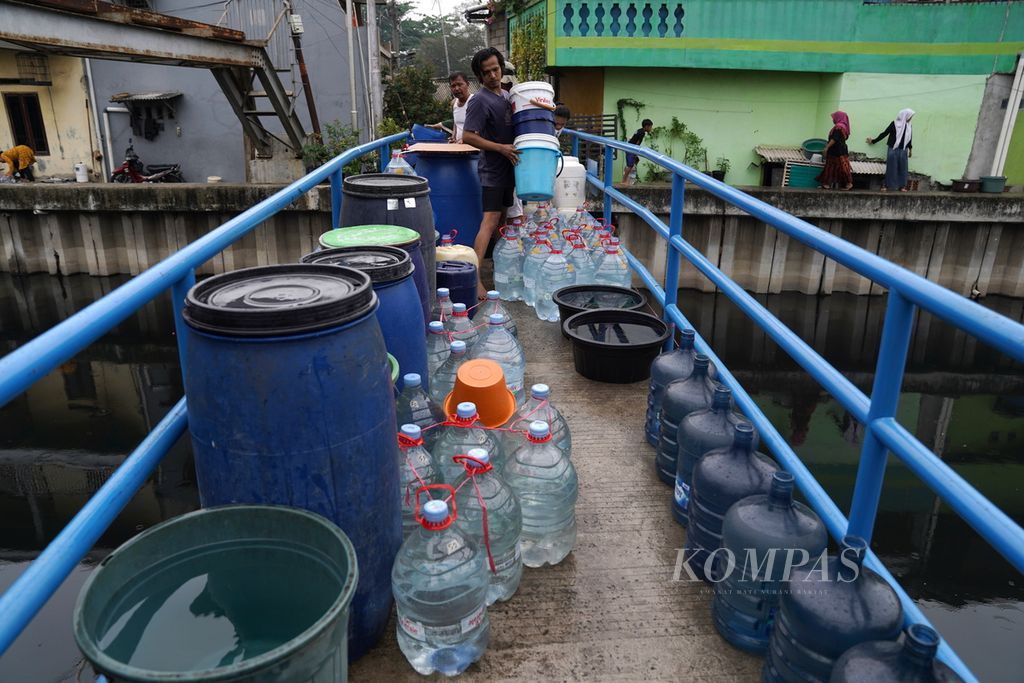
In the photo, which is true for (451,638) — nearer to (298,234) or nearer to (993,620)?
(993,620)

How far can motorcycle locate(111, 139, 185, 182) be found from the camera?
60.5ft

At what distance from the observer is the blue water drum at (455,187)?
551 centimetres

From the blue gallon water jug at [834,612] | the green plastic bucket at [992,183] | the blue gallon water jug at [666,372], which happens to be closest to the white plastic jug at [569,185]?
the blue gallon water jug at [666,372]

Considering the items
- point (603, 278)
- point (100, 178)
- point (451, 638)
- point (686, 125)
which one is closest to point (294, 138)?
point (100, 178)

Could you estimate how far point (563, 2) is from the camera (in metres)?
15.3

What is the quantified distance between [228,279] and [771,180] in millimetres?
16467

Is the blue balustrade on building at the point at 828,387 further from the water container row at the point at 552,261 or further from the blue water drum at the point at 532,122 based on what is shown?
the blue water drum at the point at 532,122

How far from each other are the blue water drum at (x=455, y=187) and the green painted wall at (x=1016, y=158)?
15633 millimetres

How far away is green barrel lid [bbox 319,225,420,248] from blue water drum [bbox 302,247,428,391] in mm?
317

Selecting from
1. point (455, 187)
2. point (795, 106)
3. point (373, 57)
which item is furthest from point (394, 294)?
point (795, 106)

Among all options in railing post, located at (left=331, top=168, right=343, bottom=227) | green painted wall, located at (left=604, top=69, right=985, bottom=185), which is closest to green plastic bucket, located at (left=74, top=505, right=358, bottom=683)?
railing post, located at (left=331, top=168, right=343, bottom=227)

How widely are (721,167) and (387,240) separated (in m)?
15.1

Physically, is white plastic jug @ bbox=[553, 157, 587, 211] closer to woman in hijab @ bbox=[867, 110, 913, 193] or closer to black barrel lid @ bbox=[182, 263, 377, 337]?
black barrel lid @ bbox=[182, 263, 377, 337]

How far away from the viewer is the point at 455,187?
562cm
